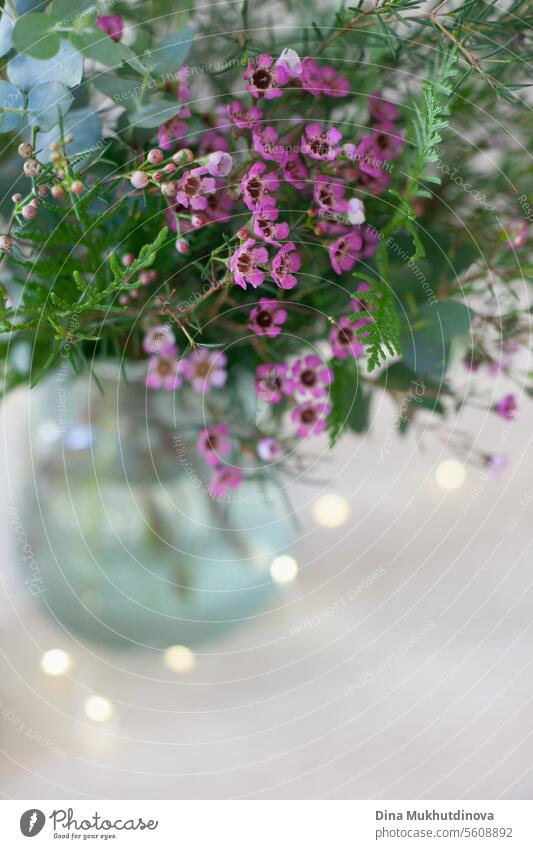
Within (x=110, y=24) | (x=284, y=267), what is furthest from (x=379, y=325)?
(x=110, y=24)

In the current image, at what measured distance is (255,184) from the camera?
0.77ft

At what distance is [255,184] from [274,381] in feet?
0.27

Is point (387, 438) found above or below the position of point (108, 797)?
above

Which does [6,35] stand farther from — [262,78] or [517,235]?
[517,235]

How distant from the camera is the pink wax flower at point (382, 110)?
27 cm

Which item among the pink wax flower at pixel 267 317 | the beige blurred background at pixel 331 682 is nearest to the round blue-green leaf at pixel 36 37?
the pink wax flower at pixel 267 317

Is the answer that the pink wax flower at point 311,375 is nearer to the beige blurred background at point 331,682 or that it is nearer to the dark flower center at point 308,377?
the dark flower center at point 308,377

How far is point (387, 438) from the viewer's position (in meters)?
0.48

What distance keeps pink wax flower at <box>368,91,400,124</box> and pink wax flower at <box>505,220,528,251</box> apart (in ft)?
0.20

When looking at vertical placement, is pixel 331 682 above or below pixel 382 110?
below

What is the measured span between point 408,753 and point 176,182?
29cm

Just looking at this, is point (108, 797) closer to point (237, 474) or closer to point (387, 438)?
point (237, 474)

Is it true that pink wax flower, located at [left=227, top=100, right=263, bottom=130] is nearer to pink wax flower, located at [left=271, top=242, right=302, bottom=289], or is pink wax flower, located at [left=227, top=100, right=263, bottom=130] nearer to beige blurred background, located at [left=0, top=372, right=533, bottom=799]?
pink wax flower, located at [left=271, top=242, right=302, bottom=289]
